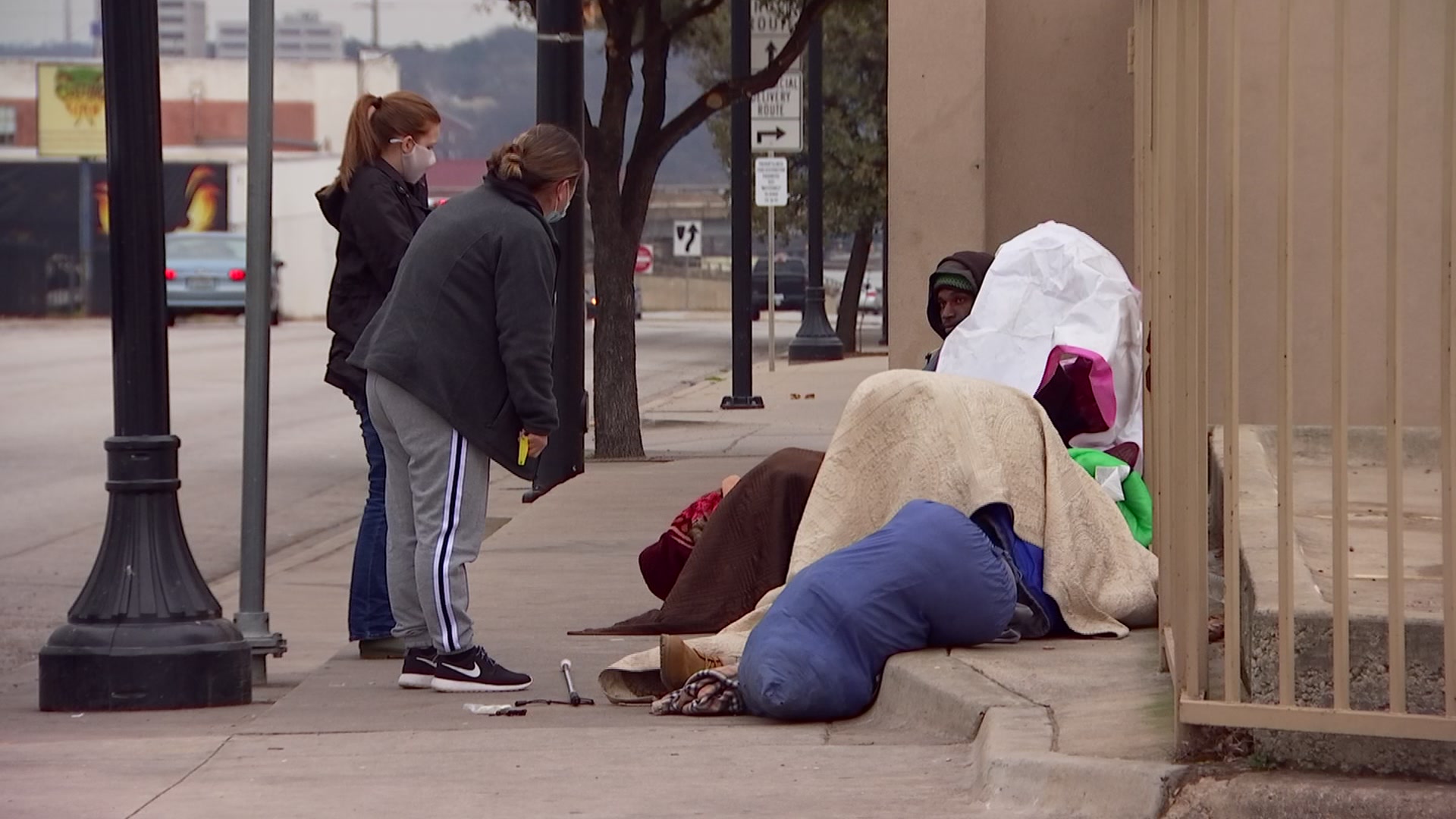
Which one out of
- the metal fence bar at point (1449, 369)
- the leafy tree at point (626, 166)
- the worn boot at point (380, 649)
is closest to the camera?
the metal fence bar at point (1449, 369)

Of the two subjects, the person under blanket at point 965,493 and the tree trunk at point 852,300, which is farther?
the tree trunk at point 852,300

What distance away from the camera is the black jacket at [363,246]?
6777 millimetres

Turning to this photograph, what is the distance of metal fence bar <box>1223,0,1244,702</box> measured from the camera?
3.99m

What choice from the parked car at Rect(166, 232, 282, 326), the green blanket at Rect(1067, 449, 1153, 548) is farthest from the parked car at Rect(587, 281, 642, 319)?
the green blanket at Rect(1067, 449, 1153, 548)

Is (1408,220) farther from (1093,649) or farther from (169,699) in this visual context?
(169,699)

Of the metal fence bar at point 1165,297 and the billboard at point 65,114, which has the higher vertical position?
the billboard at point 65,114

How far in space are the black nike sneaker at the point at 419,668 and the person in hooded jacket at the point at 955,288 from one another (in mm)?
2372

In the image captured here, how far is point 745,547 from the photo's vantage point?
666 centimetres

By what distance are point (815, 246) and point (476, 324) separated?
2353cm

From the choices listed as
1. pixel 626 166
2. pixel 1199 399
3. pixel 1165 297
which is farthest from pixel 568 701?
pixel 626 166

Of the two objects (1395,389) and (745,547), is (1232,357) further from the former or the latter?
(745,547)

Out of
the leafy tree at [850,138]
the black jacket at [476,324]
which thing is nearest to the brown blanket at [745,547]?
the black jacket at [476,324]

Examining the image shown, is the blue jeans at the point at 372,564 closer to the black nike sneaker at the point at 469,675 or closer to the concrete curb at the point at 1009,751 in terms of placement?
the black nike sneaker at the point at 469,675

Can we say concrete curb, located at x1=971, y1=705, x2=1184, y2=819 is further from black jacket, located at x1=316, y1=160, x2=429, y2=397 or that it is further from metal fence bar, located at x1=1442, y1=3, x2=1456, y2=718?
black jacket, located at x1=316, y1=160, x2=429, y2=397
